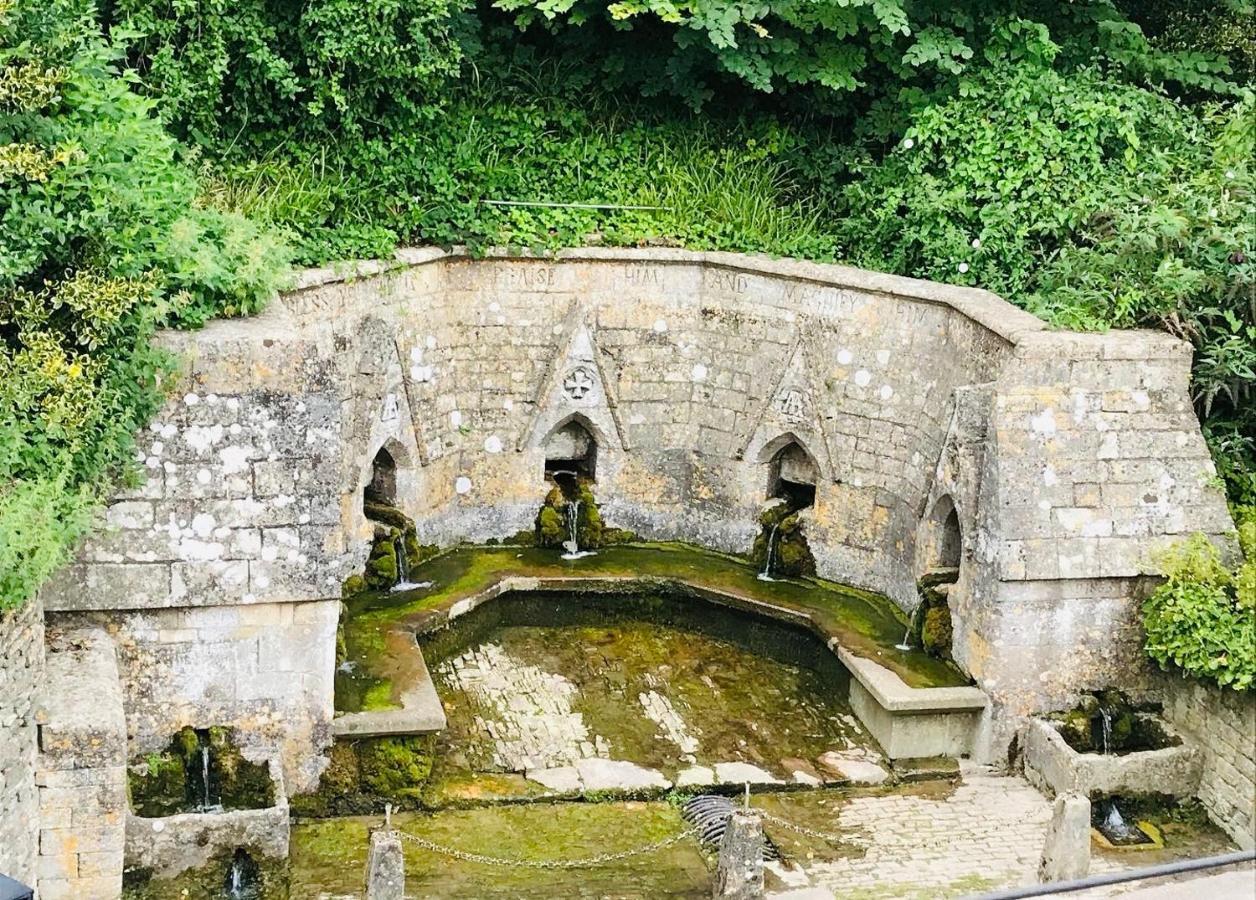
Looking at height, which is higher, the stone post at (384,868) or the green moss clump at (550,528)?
the green moss clump at (550,528)

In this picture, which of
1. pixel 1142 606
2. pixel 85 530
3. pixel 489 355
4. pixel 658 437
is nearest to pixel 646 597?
pixel 658 437

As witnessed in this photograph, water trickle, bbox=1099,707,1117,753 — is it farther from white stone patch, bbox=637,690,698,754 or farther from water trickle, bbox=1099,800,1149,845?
white stone patch, bbox=637,690,698,754

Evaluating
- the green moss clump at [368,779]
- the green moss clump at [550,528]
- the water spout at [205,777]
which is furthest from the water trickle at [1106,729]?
the water spout at [205,777]

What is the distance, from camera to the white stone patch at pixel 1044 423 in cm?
1096

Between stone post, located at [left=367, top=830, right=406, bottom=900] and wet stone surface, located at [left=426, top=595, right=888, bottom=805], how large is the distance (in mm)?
1696

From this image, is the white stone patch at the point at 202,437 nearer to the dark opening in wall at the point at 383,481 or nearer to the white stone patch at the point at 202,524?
the white stone patch at the point at 202,524

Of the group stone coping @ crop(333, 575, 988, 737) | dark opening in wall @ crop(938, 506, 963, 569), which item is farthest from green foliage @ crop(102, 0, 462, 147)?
dark opening in wall @ crop(938, 506, 963, 569)

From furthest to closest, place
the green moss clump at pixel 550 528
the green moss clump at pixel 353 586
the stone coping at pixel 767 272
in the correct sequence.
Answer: the green moss clump at pixel 550 528, the green moss clump at pixel 353 586, the stone coping at pixel 767 272

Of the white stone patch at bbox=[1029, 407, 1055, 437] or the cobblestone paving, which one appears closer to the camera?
the cobblestone paving

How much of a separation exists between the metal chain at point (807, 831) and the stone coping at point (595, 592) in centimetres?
117

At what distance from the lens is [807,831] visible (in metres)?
10.2

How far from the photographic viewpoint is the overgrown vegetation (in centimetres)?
910

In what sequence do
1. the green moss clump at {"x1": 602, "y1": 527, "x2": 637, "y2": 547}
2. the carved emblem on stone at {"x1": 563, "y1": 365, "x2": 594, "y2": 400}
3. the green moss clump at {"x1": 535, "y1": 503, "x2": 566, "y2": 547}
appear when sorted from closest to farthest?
the carved emblem on stone at {"x1": 563, "y1": 365, "x2": 594, "y2": 400}
the green moss clump at {"x1": 535, "y1": 503, "x2": 566, "y2": 547}
the green moss clump at {"x1": 602, "y1": 527, "x2": 637, "y2": 547}

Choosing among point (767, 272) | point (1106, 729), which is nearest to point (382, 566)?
point (767, 272)
